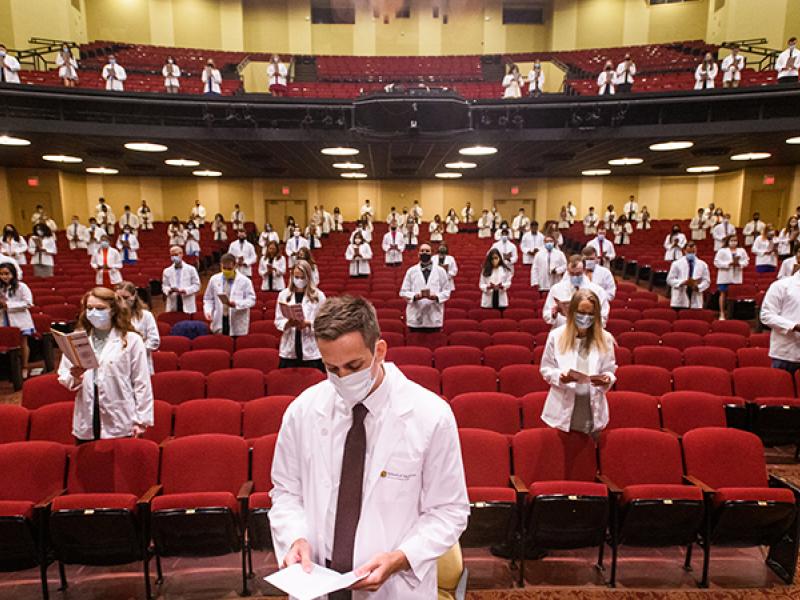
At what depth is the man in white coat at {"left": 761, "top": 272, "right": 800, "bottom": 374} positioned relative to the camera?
5.25 metres

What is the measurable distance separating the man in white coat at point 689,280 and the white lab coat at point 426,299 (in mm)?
4204

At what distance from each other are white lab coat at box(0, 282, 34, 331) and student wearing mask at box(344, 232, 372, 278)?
6.28 meters

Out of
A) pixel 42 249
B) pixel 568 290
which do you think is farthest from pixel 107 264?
pixel 568 290

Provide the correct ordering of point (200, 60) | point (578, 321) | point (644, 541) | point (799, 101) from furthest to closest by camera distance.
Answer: point (200, 60)
point (799, 101)
point (578, 321)
point (644, 541)

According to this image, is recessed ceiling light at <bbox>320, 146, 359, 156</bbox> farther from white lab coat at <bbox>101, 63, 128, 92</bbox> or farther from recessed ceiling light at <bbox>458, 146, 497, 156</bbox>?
white lab coat at <bbox>101, 63, 128, 92</bbox>

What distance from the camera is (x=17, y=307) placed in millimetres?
6902

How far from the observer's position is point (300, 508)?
1741 mm

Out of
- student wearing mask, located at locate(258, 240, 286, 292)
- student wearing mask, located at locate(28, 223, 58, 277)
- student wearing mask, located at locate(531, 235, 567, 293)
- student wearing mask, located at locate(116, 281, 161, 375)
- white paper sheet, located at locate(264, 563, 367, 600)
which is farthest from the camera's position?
student wearing mask, located at locate(28, 223, 58, 277)

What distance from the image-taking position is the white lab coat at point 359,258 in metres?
11.8

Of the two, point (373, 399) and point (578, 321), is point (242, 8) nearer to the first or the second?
point (578, 321)

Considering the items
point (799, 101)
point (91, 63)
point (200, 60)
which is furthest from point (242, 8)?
point (799, 101)

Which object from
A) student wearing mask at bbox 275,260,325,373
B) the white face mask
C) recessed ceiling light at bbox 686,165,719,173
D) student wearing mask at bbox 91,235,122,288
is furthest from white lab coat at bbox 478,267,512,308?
recessed ceiling light at bbox 686,165,719,173

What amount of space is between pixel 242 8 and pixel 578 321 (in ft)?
81.1

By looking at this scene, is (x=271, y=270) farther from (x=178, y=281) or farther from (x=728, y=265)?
(x=728, y=265)
